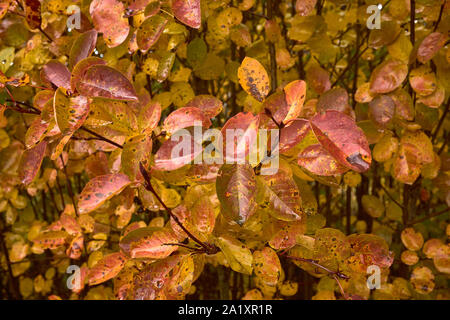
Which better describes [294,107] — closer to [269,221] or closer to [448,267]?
[269,221]

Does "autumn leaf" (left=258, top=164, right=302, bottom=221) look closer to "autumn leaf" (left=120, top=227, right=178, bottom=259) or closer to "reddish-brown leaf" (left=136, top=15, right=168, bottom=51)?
"autumn leaf" (left=120, top=227, right=178, bottom=259)

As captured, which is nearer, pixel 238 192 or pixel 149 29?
pixel 238 192

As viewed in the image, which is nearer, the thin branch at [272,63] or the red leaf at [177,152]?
the red leaf at [177,152]

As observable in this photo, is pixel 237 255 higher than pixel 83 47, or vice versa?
pixel 83 47

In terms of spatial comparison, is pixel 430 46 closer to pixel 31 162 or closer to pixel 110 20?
pixel 110 20

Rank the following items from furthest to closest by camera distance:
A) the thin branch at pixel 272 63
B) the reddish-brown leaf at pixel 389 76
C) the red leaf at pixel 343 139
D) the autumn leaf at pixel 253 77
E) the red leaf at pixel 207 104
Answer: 1. the thin branch at pixel 272 63
2. the reddish-brown leaf at pixel 389 76
3. the red leaf at pixel 207 104
4. the autumn leaf at pixel 253 77
5. the red leaf at pixel 343 139

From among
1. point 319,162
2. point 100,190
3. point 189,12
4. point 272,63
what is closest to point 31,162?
point 100,190

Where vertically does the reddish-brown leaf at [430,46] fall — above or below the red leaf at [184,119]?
above

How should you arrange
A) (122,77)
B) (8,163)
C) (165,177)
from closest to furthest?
(122,77) → (165,177) → (8,163)

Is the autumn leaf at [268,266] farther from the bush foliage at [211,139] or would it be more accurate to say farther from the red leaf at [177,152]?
the red leaf at [177,152]

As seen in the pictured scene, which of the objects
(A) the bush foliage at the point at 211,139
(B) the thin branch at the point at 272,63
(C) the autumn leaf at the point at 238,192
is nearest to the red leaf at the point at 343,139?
(A) the bush foliage at the point at 211,139
